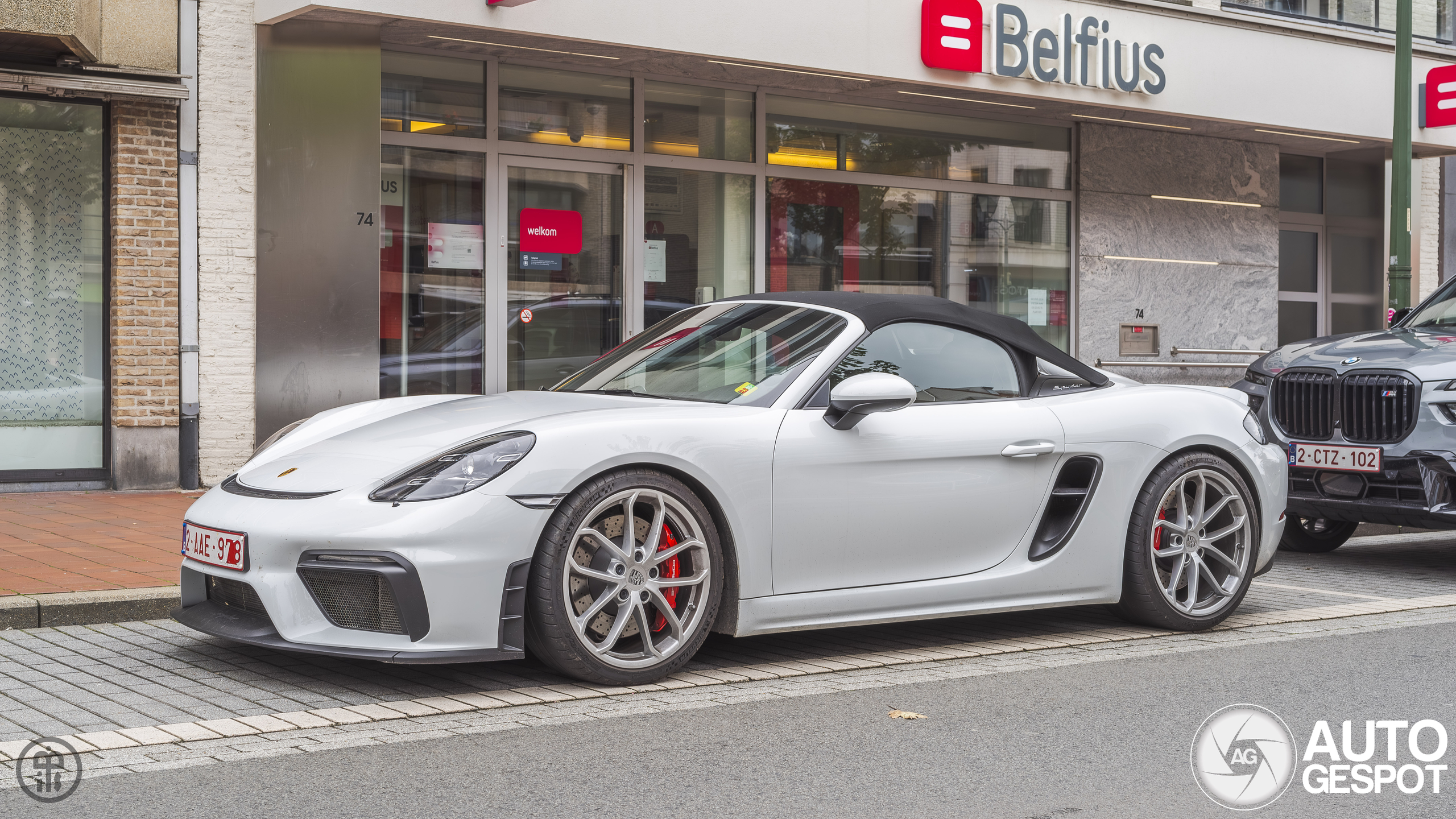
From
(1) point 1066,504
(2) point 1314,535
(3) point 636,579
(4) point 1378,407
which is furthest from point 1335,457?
(3) point 636,579

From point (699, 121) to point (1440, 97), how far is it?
8384mm

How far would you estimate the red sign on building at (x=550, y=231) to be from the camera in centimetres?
1218

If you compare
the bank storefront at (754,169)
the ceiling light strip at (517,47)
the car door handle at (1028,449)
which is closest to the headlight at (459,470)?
the car door handle at (1028,449)

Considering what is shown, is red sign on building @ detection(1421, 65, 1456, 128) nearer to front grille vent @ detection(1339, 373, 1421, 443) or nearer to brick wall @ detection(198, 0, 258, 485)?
front grille vent @ detection(1339, 373, 1421, 443)

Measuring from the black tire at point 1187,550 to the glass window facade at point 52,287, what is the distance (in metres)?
7.68

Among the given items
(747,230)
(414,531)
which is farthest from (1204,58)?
(414,531)

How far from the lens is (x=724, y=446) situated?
5043mm

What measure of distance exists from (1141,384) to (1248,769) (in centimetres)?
244

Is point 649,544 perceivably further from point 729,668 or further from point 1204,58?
point 1204,58

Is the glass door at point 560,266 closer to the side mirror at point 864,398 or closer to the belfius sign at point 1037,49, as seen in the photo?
the belfius sign at point 1037,49

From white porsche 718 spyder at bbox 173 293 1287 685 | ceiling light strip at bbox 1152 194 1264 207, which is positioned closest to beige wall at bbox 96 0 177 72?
white porsche 718 spyder at bbox 173 293 1287 685

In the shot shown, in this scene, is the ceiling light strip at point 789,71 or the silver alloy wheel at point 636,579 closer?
the silver alloy wheel at point 636,579

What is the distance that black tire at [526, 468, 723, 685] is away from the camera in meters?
4.72

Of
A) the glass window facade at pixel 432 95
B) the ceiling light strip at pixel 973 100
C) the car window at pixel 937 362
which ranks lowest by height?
the car window at pixel 937 362
